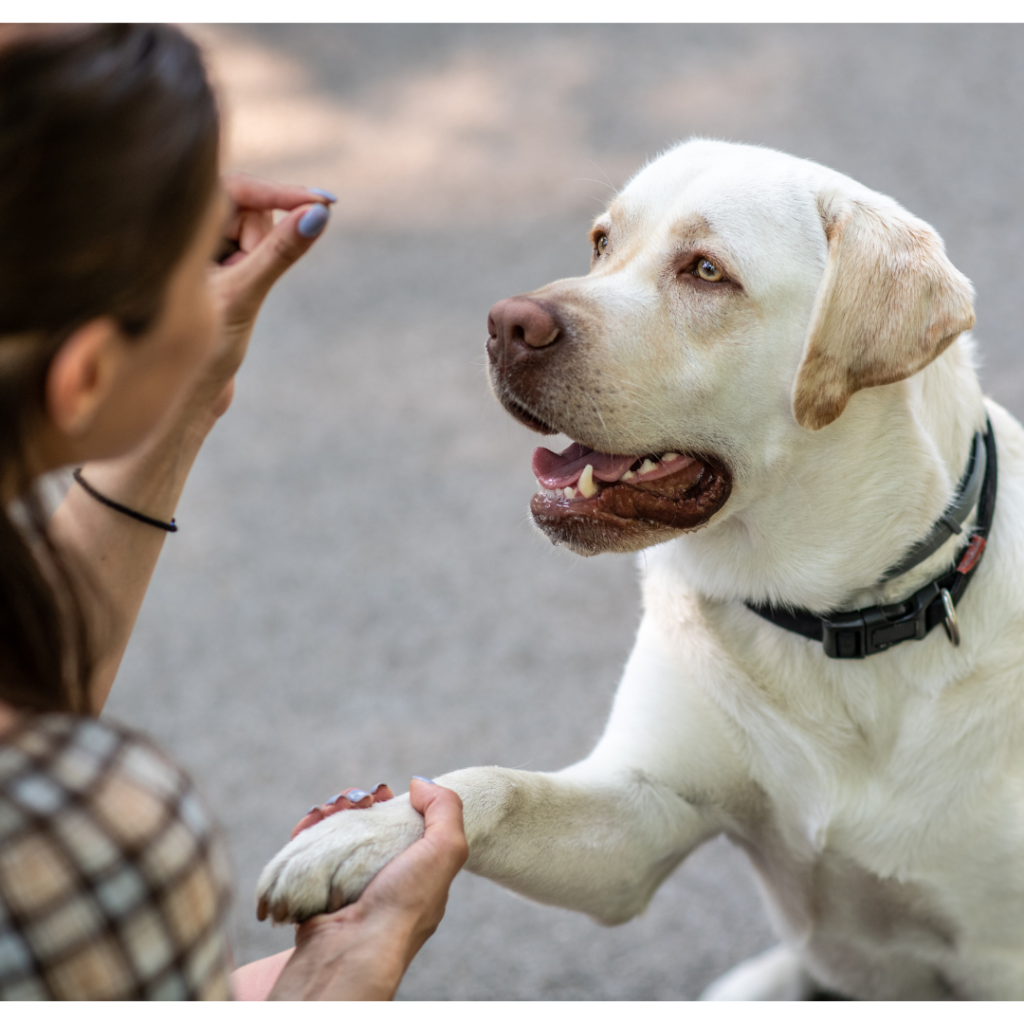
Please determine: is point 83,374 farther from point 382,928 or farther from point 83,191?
point 382,928

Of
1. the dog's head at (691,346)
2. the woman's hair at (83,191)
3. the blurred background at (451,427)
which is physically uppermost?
the woman's hair at (83,191)

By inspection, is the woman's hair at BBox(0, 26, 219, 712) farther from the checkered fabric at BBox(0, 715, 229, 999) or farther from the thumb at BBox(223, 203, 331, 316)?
the thumb at BBox(223, 203, 331, 316)

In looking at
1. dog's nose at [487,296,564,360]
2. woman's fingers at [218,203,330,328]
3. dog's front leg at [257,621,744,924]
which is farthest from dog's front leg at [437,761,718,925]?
woman's fingers at [218,203,330,328]

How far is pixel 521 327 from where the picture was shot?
5.94 feet

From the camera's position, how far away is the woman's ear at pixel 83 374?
108cm

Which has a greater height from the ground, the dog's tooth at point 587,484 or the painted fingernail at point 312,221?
the painted fingernail at point 312,221

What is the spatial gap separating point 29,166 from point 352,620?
2.55m

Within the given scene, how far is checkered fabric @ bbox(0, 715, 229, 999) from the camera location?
1.07 m

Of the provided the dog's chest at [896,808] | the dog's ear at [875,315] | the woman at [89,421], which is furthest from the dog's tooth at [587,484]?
the woman at [89,421]

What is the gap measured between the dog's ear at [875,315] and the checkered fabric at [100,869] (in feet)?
3.40

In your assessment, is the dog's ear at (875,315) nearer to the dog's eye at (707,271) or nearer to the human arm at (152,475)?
the dog's eye at (707,271)

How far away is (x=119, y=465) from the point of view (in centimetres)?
179

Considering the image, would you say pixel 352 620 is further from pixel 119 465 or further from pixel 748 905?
pixel 119 465

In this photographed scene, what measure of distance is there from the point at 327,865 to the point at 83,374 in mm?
745
